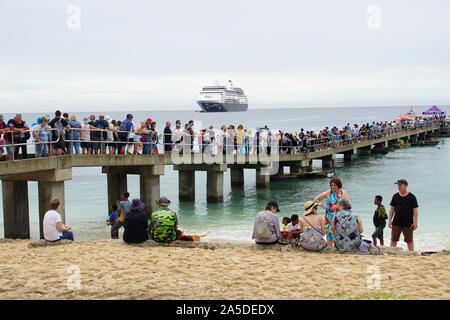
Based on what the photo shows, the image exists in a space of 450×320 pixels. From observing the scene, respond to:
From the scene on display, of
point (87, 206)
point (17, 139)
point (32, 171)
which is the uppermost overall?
point (17, 139)

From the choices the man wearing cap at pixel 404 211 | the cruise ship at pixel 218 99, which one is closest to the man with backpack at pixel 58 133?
the man wearing cap at pixel 404 211

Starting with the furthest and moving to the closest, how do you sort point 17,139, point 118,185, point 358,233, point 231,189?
point 231,189 → point 118,185 → point 17,139 → point 358,233

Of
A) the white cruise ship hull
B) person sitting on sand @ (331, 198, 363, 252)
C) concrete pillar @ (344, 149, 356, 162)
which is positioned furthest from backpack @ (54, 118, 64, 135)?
the white cruise ship hull

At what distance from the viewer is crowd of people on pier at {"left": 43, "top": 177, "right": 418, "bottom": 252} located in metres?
9.21

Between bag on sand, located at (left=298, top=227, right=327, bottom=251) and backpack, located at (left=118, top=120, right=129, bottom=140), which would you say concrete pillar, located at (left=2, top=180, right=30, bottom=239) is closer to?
backpack, located at (left=118, top=120, right=129, bottom=140)

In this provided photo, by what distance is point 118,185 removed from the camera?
68.2 ft

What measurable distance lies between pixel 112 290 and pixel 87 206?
19.4 meters

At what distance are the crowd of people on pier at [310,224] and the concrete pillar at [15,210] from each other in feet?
20.7

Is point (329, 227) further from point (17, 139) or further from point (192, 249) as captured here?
point (17, 139)

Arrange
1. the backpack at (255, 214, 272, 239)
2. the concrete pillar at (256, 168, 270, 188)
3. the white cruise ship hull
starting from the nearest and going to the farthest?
1. the backpack at (255, 214, 272, 239)
2. the concrete pillar at (256, 168, 270, 188)
3. the white cruise ship hull

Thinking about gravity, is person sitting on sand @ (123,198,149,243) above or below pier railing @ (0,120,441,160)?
below

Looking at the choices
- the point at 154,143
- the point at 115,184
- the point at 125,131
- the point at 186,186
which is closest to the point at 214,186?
the point at 186,186

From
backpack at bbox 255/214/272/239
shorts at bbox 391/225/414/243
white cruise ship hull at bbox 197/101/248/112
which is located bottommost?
shorts at bbox 391/225/414/243
